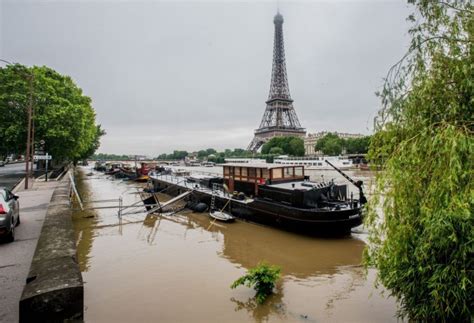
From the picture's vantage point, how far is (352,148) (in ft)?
323

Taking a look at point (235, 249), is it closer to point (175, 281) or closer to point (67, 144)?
point (175, 281)

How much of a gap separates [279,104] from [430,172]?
406 feet

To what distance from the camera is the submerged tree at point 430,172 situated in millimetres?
4219

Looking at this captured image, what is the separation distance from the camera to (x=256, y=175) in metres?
16.4

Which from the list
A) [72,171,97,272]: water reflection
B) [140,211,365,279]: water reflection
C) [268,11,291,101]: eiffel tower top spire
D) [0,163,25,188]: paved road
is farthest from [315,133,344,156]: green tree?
[72,171,97,272]: water reflection

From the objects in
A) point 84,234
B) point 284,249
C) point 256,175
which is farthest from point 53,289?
point 256,175

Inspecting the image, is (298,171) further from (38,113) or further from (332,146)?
(332,146)

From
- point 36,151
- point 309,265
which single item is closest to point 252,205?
point 309,265

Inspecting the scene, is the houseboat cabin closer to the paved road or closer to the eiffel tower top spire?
the paved road

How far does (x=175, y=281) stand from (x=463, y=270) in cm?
695

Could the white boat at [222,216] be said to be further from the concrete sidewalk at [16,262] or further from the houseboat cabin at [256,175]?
the concrete sidewalk at [16,262]

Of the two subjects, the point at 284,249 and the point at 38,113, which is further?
the point at 38,113

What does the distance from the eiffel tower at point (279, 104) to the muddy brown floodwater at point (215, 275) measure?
115 m

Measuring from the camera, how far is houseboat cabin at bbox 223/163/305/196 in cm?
1569
